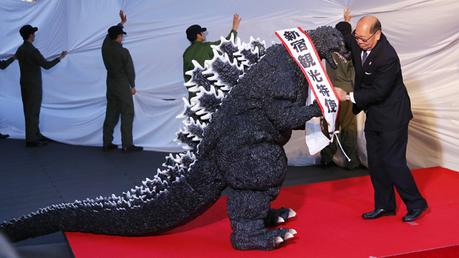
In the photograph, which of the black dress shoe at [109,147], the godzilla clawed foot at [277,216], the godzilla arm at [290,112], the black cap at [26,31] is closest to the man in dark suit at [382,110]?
the godzilla arm at [290,112]

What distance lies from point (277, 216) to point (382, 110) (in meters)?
0.90

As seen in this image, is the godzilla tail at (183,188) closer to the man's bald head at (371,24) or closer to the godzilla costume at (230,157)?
the godzilla costume at (230,157)

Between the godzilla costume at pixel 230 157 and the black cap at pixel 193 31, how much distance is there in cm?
286

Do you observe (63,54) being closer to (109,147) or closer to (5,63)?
(5,63)

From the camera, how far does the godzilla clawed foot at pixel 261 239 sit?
2.95m

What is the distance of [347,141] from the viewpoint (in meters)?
5.43

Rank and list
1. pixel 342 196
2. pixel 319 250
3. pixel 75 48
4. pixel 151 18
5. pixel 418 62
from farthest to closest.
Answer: pixel 75 48
pixel 151 18
pixel 418 62
pixel 342 196
pixel 319 250

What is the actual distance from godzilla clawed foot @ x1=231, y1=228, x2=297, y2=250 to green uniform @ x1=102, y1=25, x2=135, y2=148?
394 centimetres

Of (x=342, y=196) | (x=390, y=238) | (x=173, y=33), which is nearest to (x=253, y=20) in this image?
(x=173, y=33)

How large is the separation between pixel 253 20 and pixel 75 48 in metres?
2.60

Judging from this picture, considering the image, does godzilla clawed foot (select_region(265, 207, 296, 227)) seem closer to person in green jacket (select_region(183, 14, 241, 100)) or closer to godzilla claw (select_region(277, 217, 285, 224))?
godzilla claw (select_region(277, 217, 285, 224))

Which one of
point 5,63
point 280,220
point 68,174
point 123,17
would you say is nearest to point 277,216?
point 280,220

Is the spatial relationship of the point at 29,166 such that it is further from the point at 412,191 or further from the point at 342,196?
the point at 412,191

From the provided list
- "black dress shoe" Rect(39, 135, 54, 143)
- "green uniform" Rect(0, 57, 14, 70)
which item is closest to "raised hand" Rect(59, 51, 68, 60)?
"green uniform" Rect(0, 57, 14, 70)
